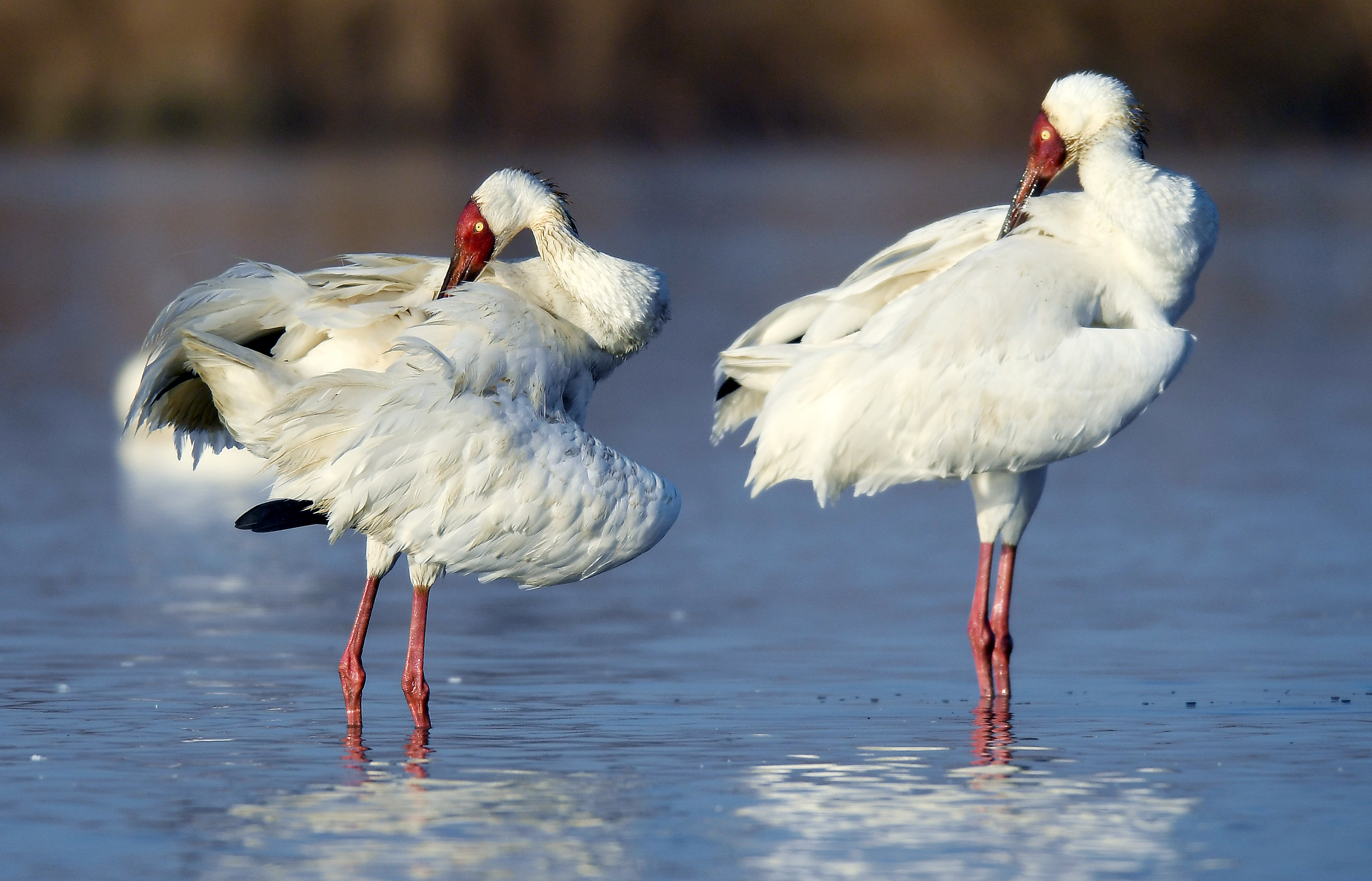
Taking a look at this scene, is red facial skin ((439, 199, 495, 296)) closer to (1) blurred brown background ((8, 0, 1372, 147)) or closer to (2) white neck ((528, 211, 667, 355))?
(2) white neck ((528, 211, 667, 355))

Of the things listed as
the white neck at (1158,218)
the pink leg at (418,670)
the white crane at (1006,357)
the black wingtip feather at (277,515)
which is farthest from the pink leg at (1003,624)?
the black wingtip feather at (277,515)

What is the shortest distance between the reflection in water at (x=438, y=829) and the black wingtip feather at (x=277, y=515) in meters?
1.06

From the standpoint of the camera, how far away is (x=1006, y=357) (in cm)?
966

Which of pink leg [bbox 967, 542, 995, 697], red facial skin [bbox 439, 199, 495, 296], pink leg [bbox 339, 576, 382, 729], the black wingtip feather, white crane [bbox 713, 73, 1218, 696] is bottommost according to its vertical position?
pink leg [bbox 339, 576, 382, 729]

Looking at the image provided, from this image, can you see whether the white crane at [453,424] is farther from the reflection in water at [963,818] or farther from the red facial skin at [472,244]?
the reflection in water at [963,818]

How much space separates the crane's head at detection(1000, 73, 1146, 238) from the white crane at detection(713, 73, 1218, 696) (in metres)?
0.02

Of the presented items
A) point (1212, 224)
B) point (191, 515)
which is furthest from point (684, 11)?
point (1212, 224)

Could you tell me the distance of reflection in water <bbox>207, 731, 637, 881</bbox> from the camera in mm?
6664

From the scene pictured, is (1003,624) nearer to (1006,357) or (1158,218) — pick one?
(1006,357)

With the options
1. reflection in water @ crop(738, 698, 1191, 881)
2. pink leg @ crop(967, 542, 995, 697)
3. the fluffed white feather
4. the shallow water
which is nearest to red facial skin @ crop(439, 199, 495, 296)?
the fluffed white feather

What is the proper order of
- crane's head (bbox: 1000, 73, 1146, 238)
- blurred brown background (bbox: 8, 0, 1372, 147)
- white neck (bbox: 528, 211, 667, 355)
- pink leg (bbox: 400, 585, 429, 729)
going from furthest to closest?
blurred brown background (bbox: 8, 0, 1372, 147) < crane's head (bbox: 1000, 73, 1146, 238) < white neck (bbox: 528, 211, 667, 355) < pink leg (bbox: 400, 585, 429, 729)

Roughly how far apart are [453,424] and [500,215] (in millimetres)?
1620

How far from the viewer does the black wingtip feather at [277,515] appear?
28.6 ft

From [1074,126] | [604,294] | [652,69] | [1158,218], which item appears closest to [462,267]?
[604,294]
